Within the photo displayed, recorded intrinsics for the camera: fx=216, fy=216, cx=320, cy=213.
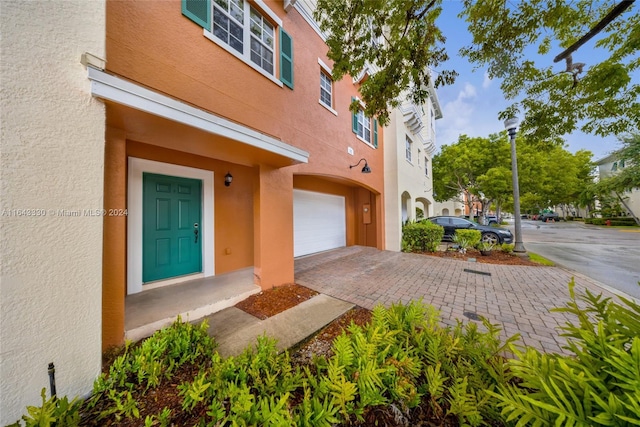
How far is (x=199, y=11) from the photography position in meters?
3.48

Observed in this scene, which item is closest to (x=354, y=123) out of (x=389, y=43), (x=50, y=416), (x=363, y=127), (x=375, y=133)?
(x=363, y=127)

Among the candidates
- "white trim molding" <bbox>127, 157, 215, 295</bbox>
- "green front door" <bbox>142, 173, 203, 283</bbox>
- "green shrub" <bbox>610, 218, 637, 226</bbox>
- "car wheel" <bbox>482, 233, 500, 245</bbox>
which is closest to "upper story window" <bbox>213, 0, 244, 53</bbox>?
"white trim molding" <bbox>127, 157, 215, 295</bbox>

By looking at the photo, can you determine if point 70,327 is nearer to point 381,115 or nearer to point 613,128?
point 381,115

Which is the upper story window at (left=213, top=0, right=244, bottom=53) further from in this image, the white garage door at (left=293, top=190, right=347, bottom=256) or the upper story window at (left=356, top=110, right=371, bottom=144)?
the upper story window at (left=356, top=110, right=371, bottom=144)

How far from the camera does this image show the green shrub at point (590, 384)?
1078 millimetres

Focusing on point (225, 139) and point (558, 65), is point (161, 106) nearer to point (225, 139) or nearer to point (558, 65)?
point (225, 139)

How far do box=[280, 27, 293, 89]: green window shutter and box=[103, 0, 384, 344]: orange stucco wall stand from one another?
21 cm

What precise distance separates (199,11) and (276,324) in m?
5.09

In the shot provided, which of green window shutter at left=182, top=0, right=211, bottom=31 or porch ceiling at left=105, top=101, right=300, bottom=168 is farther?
green window shutter at left=182, top=0, right=211, bottom=31

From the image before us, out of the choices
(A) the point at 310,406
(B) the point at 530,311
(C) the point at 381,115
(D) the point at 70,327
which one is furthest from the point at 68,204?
(B) the point at 530,311

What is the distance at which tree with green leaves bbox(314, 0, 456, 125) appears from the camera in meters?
3.59

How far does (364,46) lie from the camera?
4176 millimetres

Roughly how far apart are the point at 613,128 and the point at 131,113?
32.0 feet

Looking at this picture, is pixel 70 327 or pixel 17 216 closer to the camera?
pixel 17 216
